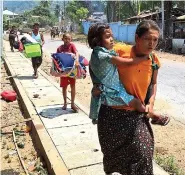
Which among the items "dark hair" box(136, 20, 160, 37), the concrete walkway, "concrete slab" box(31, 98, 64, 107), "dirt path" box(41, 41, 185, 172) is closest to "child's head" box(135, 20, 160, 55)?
"dark hair" box(136, 20, 160, 37)

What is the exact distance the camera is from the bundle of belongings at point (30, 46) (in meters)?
10.1

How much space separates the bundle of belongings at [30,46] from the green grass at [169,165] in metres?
6.75

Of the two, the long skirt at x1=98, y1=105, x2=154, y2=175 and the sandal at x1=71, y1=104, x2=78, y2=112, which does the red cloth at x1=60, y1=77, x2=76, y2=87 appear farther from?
the long skirt at x1=98, y1=105, x2=154, y2=175

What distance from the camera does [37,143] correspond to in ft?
17.1

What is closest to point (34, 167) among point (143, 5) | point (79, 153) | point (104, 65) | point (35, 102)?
point (79, 153)

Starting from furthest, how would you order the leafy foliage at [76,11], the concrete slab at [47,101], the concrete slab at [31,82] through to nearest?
the leafy foliage at [76,11]
the concrete slab at [31,82]
the concrete slab at [47,101]

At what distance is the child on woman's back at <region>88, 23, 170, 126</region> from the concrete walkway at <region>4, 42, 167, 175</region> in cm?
133

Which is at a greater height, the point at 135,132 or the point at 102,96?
the point at 102,96

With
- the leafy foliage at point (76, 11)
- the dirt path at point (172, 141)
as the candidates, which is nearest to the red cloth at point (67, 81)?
the dirt path at point (172, 141)

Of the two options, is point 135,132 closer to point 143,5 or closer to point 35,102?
point 35,102

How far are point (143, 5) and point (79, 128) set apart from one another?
159 ft

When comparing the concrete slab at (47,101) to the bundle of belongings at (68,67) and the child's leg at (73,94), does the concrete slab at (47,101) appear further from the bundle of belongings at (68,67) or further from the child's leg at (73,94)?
the bundle of belongings at (68,67)

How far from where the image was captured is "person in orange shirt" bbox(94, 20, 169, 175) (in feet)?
8.59

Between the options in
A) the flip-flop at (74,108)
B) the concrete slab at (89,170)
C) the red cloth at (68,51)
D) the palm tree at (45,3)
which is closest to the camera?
the concrete slab at (89,170)
